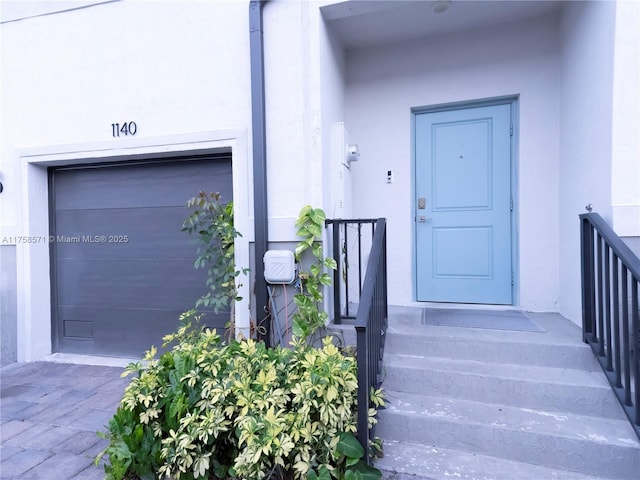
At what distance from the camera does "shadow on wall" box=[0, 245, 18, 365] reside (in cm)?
358

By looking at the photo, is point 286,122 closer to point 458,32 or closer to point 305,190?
point 305,190

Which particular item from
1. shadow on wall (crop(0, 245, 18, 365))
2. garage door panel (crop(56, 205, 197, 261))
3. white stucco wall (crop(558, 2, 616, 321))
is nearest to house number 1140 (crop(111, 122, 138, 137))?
garage door panel (crop(56, 205, 197, 261))

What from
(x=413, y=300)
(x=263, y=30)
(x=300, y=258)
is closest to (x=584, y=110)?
(x=413, y=300)

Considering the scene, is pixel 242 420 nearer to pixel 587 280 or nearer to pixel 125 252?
pixel 587 280

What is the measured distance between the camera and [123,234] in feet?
11.8

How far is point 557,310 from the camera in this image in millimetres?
2951

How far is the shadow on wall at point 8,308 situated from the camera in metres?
3.58

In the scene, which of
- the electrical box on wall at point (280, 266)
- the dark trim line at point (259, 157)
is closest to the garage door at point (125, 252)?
the dark trim line at point (259, 157)

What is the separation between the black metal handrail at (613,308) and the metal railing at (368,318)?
1215mm

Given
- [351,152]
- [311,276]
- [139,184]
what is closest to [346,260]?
[311,276]

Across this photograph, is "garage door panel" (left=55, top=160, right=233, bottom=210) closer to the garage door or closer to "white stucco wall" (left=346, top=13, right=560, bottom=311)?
the garage door

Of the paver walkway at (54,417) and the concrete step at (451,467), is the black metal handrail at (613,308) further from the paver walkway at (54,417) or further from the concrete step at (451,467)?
the paver walkway at (54,417)

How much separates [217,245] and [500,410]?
7.78 feet

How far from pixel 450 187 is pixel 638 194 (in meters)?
1.36
